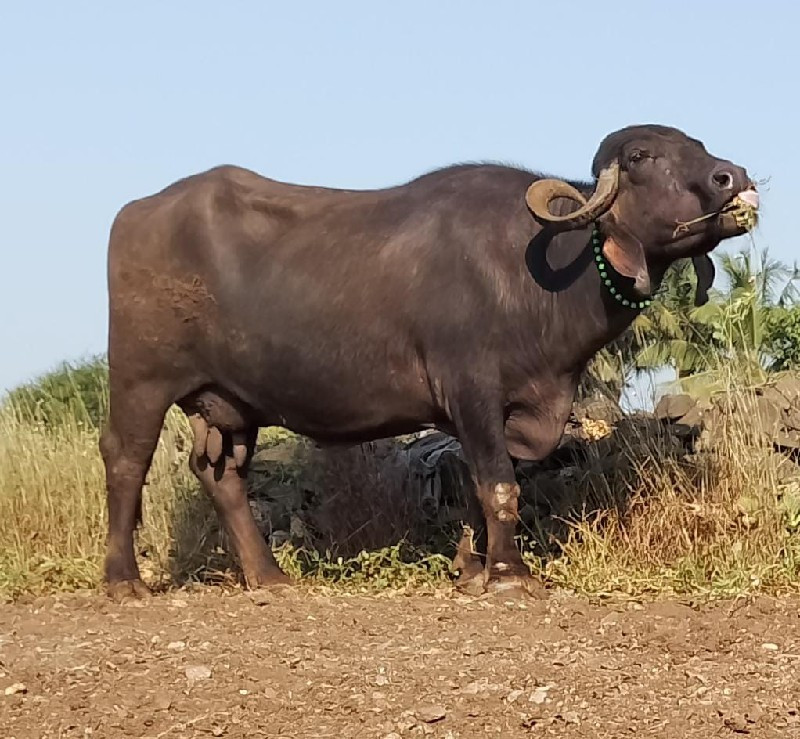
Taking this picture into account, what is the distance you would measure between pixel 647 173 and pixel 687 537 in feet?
6.71

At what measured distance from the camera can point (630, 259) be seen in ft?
22.5

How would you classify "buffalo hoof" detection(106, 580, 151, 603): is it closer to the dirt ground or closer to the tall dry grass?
the dirt ground

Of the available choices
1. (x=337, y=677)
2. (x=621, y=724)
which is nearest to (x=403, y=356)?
(x=337, y=677)

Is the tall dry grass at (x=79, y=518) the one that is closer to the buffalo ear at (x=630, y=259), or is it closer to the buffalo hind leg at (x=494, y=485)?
the buffalo hind leg at (x=494, y=485)

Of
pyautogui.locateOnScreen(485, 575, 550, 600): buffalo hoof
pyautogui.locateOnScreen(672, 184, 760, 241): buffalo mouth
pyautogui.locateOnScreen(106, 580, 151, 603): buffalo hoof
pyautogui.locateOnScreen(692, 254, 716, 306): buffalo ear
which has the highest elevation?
pyautogui.locateOnScreen(672, 184, 760, 241): buffalo mouth

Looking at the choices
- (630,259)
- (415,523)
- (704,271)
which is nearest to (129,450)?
(415,523)

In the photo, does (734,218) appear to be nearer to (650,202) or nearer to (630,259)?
(650,202)

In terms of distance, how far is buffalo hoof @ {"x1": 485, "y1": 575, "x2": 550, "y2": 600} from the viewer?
6812mm

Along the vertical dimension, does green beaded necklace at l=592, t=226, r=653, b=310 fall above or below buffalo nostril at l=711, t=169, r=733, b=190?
below

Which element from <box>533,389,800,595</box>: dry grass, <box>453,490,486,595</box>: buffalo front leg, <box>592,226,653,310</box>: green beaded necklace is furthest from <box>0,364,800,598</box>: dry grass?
<box>592,226,653,310</box>: green beaded necklace

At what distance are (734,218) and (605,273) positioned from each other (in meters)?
0.70

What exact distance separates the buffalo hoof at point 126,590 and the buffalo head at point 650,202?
2.98m

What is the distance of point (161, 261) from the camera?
309 inches

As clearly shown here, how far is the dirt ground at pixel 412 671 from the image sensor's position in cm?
484
